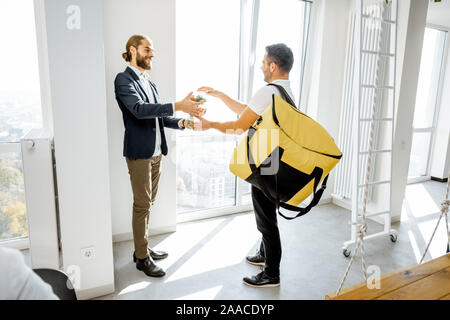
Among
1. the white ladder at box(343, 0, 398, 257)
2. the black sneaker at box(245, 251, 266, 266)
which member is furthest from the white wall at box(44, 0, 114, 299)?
the white ladder at box(343, 0, 398, 257)

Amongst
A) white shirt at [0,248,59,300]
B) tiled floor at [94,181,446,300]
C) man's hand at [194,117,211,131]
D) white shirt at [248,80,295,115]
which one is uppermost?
white shirt at [248,80,295,115]

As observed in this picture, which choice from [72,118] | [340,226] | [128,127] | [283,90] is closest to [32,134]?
[72,118]

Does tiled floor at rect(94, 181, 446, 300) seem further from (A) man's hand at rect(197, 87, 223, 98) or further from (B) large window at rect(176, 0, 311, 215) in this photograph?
(A) man's hand at rect(197, 87, 223, 98)

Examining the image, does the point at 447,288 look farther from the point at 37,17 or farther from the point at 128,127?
the point at 37,17

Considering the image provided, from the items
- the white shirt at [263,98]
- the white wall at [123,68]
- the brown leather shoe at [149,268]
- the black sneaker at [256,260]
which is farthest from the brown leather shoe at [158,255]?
the white shirt at [263,98]

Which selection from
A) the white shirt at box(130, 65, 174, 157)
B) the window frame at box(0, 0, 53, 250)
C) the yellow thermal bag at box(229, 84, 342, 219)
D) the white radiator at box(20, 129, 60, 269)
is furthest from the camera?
the window frame at box(0, 0, 53, 250)

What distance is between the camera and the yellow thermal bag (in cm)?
175

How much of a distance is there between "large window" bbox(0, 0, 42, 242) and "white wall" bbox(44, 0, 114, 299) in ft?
3.47

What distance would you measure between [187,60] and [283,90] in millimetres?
1513

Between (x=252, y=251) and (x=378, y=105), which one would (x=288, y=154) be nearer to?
(x=252, y=251)

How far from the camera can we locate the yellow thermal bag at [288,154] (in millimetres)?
1755

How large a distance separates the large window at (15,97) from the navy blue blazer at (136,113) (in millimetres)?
932

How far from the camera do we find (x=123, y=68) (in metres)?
2.80
